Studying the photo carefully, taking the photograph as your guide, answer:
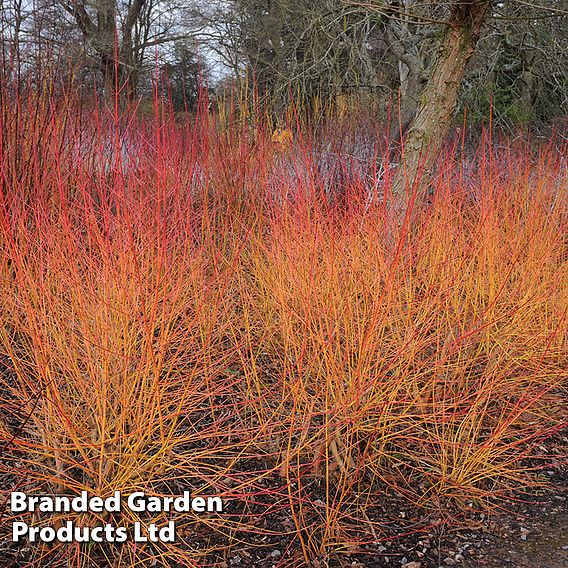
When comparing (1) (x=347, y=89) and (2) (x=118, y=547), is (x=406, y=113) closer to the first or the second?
(1) (x=347, y=89)

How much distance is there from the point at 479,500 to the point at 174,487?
129 centimetres

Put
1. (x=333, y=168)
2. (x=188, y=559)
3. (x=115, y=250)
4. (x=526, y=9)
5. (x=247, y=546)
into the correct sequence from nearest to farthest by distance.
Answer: (x=188, y=559) < (x=247, y=546) < (x=115, y=250) < (x=333, y=168) < (x=526, y=9)

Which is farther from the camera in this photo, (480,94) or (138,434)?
(480,94)

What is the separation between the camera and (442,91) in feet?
14.1

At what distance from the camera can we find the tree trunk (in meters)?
4.09

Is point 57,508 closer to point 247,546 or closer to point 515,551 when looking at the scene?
point 247,546

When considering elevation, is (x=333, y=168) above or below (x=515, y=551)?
above

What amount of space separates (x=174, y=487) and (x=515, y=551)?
4.46 ft

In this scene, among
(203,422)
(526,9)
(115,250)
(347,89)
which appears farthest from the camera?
(347,89)

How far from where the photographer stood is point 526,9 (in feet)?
23.6

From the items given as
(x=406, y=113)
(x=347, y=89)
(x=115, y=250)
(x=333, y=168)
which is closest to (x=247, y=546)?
(x=115, y=250)

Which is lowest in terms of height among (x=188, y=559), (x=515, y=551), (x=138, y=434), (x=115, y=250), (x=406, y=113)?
(x=515, y=551)

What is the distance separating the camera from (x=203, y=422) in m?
2.97

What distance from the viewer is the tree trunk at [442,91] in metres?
4.09
